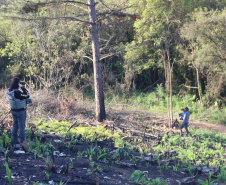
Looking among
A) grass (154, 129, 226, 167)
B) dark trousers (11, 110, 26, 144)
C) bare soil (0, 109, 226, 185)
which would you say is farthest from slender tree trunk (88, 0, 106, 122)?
dark trousers (11, 110, 26, 144)

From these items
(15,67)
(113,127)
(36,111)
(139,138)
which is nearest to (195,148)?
(139,138)

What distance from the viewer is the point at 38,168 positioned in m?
4.36

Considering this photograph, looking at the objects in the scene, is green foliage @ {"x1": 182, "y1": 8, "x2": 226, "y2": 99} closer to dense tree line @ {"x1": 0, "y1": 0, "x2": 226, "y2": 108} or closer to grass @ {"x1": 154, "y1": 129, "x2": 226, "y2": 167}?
dense tree line @ {"x1": 0, "y1": 0, "x2": 226, "y2": 108}

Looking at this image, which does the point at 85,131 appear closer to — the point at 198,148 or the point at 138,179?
the point at 198,148

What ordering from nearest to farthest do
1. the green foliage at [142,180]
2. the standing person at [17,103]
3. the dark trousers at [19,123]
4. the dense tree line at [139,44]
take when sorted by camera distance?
the green foliage at [142,180]
the standing person at [17,103]
the dark trousers at [19,123]
the dense tree line at [139,44]

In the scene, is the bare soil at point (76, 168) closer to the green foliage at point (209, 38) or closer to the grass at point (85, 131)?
the grass at point (85, 131)

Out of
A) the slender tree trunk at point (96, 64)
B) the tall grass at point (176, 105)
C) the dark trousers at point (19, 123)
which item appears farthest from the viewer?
the tall grass at point (176, 105)

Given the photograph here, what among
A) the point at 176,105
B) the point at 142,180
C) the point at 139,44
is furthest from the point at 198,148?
the point at 176,105

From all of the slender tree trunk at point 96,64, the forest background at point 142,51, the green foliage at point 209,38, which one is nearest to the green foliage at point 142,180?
the slender tree trunk at point 96,64

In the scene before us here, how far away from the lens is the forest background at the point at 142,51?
529 inches

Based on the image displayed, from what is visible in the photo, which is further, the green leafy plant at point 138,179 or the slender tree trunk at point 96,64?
the slender tree trunk at point 96,64

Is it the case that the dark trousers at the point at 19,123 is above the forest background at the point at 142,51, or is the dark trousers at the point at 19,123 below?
below

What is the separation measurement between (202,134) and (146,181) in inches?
253

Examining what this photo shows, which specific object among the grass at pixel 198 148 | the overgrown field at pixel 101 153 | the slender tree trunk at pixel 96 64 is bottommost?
the grass at pixel 198 148
